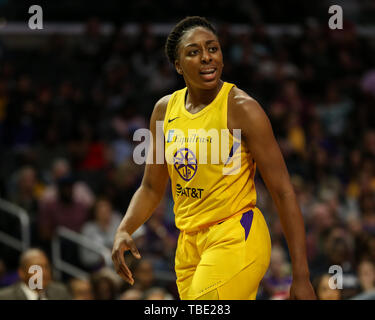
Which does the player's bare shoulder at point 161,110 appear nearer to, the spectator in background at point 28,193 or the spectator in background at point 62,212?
the spectator in background at point 62,212

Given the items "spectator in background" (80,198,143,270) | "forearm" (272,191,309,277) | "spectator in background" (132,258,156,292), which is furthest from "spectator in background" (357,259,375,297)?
"forearm" (272,191,309,277)

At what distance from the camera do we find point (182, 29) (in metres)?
3.47

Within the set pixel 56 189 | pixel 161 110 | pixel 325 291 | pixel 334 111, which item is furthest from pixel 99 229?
pixel 334 111

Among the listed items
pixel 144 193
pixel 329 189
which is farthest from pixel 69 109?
pixel 144 193

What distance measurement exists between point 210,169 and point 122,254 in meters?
0.63

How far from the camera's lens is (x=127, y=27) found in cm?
1088

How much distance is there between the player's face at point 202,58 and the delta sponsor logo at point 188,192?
49 cm

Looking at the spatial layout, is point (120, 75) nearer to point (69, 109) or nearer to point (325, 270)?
point (69, 109)

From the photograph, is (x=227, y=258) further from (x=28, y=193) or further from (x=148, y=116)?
(x=148, y=116)

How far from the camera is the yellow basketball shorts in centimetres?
316

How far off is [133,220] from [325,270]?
153 inches

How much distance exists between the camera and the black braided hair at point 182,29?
3.43 metres

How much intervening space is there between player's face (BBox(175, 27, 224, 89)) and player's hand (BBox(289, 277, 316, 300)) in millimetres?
1001
